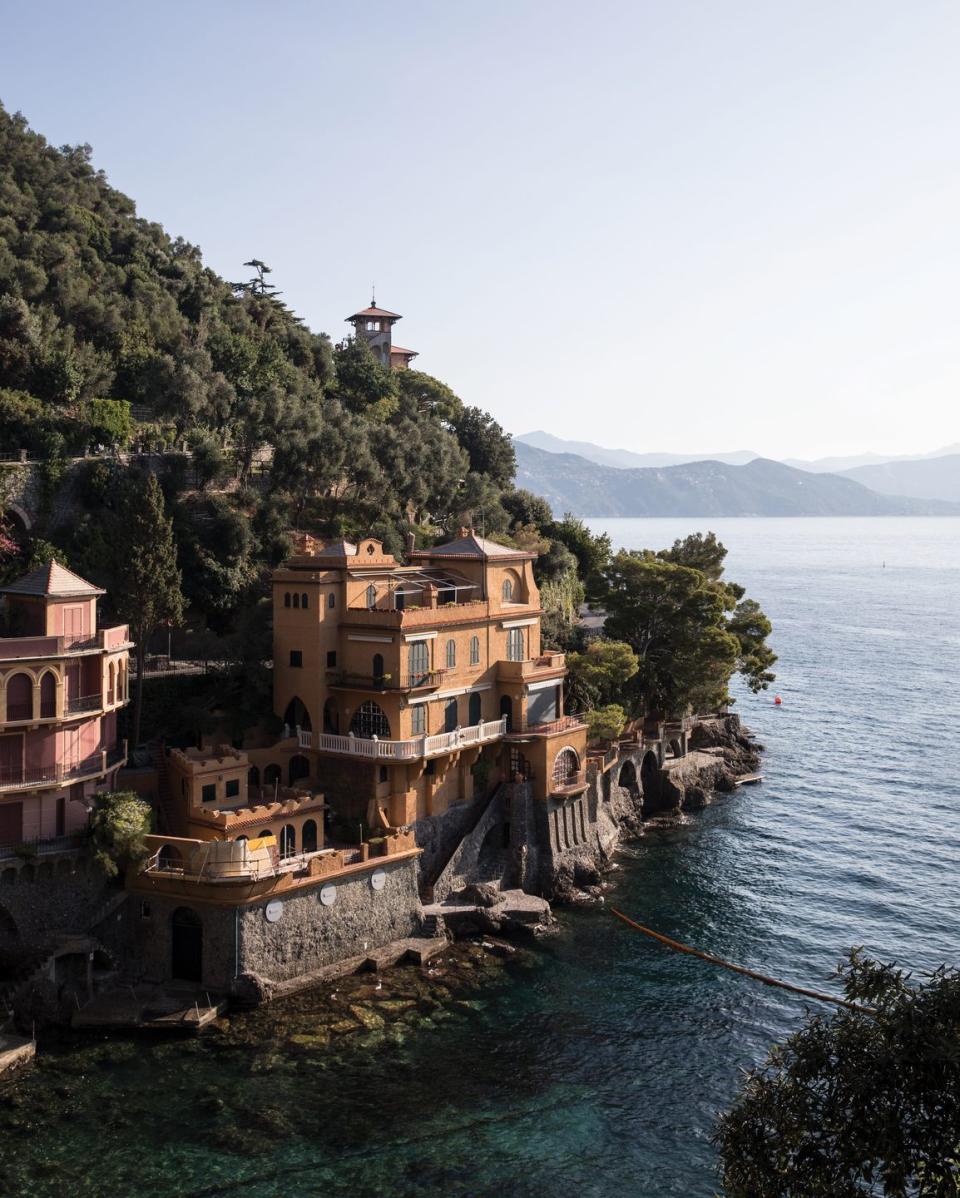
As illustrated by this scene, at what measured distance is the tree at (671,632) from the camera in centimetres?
6538

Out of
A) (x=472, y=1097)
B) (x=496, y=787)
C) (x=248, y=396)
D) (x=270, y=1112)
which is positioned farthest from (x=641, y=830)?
(x=248, y=396)

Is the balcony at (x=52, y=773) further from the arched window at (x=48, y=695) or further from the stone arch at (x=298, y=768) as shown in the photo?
the stone arch at (x=298, y=768)

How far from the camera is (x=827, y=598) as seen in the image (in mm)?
166000

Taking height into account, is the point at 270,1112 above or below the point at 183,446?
→ below

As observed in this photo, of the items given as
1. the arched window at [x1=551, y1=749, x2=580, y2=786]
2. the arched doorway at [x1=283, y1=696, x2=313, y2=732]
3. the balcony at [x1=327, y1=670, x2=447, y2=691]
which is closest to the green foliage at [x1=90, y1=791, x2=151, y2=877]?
the arched doorway at [x1=283, y1=696, x2=313, y2=732]

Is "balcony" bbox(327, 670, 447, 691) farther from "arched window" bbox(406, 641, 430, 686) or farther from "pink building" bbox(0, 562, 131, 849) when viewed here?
"pink building" bbox(0, 562, 131, 849)

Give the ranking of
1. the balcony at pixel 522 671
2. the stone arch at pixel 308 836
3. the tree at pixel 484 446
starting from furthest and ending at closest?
1. the tree at pixel 484 446
2. the balcony at pixel 522 671
3. the stone arch at pixel 308 836

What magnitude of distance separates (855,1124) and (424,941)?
2595cm

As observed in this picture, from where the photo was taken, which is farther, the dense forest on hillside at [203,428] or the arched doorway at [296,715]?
the dense forest on hillside at [203,428]

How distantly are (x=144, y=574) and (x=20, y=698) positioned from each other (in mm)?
9514

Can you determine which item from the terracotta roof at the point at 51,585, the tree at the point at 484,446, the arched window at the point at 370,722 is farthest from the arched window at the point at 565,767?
the tree at the point at 484,446

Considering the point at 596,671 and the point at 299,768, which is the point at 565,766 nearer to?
the point at 596,671

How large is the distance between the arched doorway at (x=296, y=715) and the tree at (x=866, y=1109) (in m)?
29.9

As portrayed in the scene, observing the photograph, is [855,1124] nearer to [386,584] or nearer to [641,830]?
[386,584]
